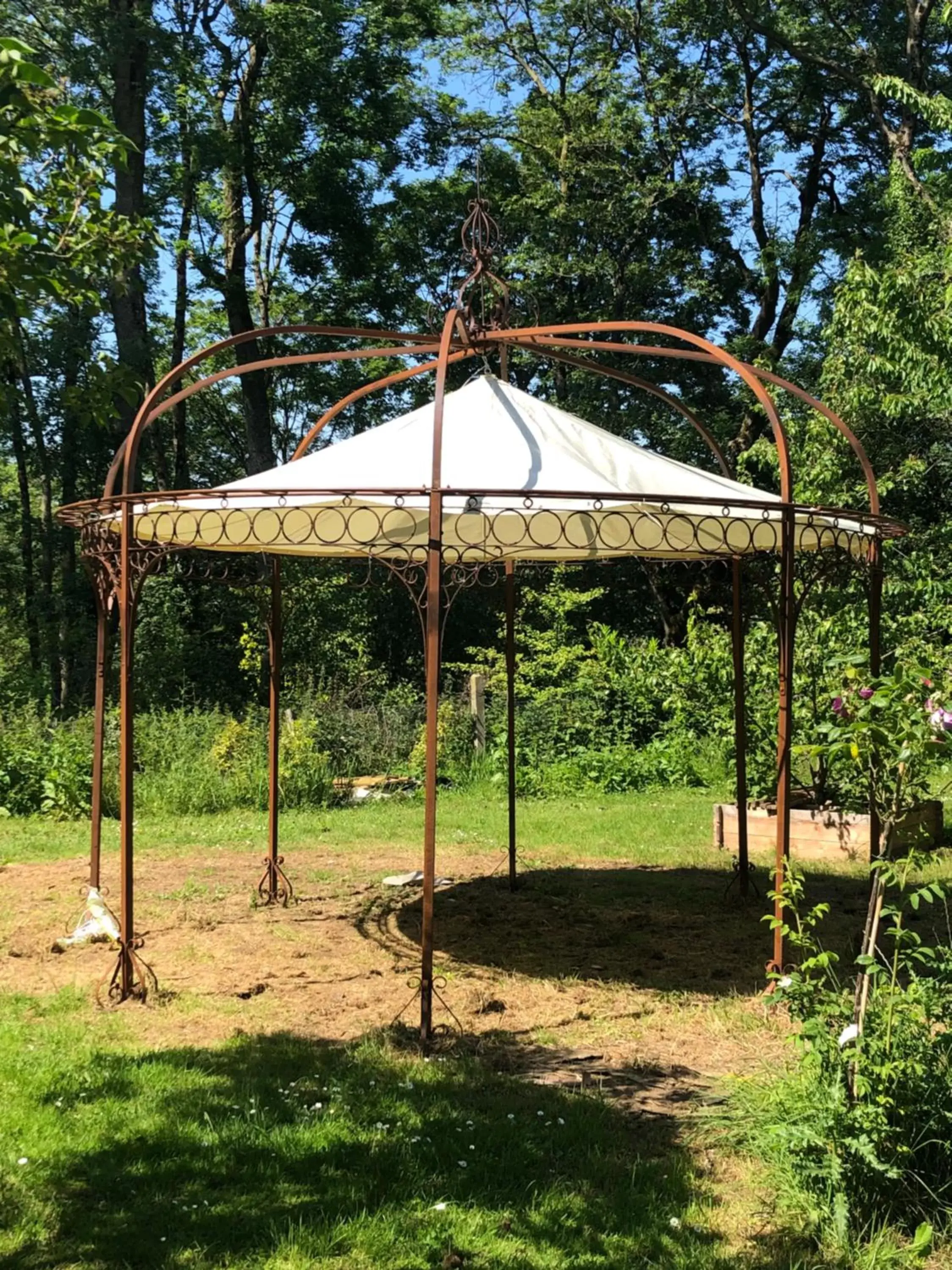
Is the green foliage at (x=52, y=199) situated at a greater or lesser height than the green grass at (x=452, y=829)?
greater

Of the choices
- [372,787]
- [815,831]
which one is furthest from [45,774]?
[815,831]

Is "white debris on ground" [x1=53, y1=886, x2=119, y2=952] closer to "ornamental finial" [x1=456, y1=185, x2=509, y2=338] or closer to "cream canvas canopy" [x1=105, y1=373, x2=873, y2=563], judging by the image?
"cream canvas canopy" [x1=105, y1=373, x2=873, y2=563]

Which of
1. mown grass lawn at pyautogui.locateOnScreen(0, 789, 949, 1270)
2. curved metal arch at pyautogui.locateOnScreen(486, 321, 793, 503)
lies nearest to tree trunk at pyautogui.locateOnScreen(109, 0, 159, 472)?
curved metal arch at pyautogui.locateOnScreen(486, 321, 793, 503)

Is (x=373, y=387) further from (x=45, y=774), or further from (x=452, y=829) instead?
(x=45, y=774)

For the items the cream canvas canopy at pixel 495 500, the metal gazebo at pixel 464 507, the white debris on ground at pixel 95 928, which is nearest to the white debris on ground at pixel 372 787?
the metal gazebo at pixel 464 507

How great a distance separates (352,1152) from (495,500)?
2.89 meters

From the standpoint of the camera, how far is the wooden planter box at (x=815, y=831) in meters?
8.48

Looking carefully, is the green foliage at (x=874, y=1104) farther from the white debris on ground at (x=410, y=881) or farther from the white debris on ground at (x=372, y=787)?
the white debris on ground at (x=372, y=787)

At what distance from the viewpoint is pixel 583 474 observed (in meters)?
5.13

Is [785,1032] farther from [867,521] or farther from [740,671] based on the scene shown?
[740,671]

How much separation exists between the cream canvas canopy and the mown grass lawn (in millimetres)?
2165

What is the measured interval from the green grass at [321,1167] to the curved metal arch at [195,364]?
2.65 m

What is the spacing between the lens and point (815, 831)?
28.5 ft

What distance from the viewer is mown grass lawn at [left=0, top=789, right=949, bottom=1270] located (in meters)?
3.08
